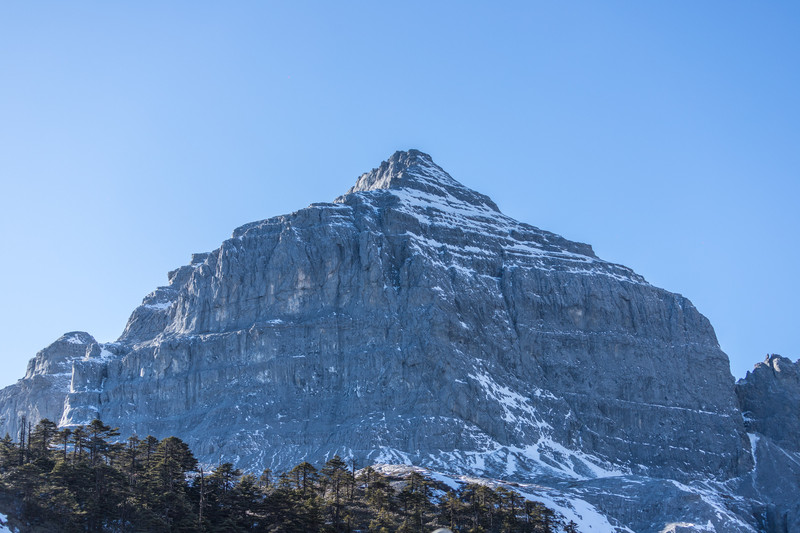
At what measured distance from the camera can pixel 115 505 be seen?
139750 mm

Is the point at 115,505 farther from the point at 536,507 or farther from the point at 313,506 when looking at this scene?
the point at 536,507

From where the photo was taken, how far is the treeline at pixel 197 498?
137625 millimetres

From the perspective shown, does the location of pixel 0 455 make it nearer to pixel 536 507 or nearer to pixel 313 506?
pixel 313 506

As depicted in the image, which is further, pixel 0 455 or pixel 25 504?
pixel 0 455

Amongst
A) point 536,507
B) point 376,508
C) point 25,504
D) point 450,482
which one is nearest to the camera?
point 25,504

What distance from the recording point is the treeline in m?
138

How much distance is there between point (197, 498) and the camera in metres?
154

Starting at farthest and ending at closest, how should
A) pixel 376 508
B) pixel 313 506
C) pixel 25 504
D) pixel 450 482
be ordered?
pixel 450 482
pixel 376 508
pixel 313 506
pixel 25 504

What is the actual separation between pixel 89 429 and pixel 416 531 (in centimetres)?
5139

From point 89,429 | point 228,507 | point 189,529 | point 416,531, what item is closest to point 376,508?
point 416,531

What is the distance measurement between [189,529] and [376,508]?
32286 mm

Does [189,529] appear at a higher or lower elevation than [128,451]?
lower

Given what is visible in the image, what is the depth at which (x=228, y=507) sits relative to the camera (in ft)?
498

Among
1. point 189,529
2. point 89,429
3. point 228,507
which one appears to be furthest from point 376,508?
point 89,429
